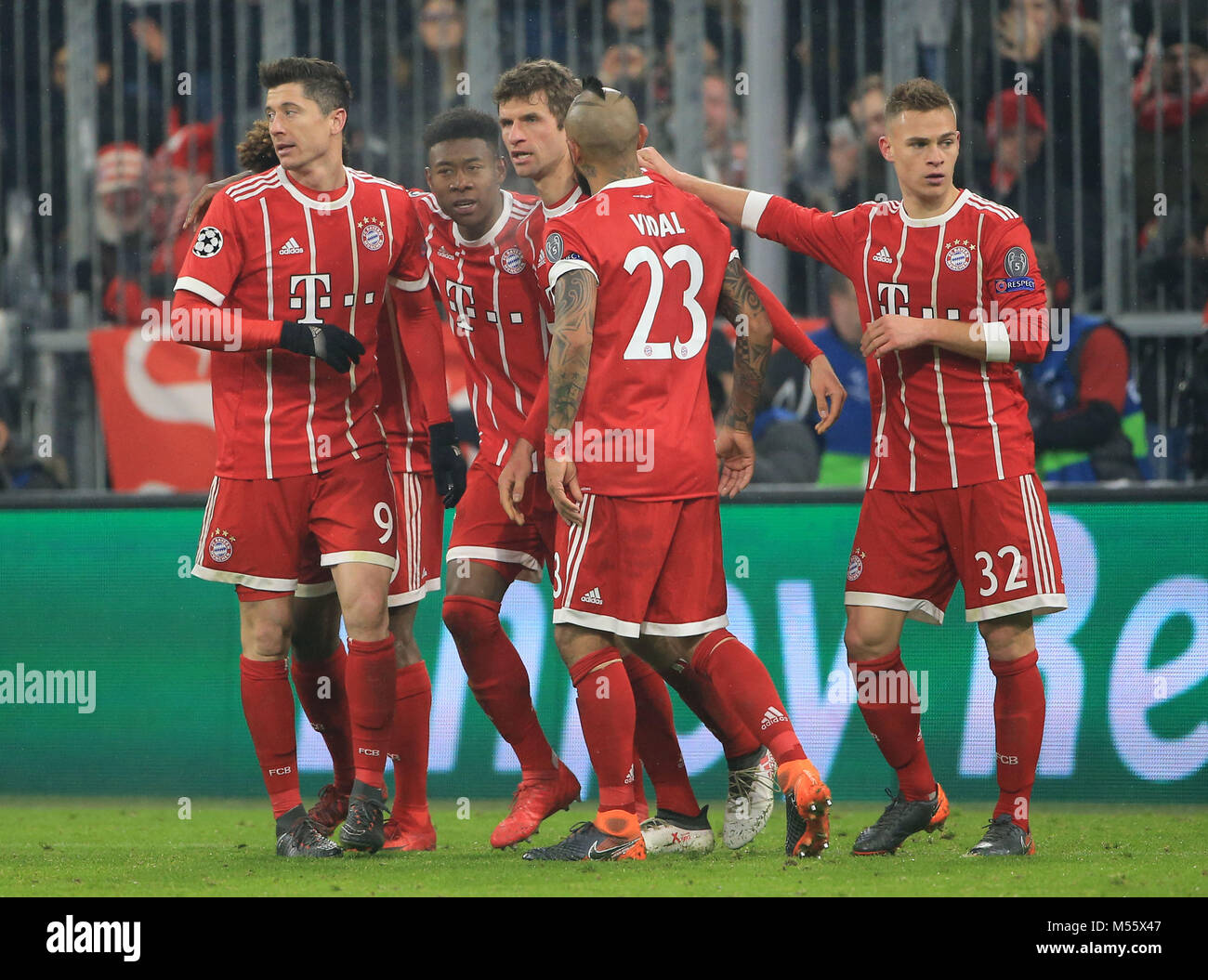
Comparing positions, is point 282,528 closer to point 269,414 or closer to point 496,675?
point 269,414

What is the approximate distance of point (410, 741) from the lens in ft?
17.8

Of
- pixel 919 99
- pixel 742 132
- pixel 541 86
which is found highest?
pixel 742 132

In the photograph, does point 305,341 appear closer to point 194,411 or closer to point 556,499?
point 556,499

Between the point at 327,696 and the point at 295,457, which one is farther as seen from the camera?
the point at 327,696

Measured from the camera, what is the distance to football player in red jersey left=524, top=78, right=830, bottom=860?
4797 millimetres

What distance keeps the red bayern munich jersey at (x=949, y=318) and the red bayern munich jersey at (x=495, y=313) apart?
1.02 m

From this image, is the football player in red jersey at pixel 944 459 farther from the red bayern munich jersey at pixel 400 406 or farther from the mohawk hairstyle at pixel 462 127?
the red bayern munich jersey at pixel 400 406

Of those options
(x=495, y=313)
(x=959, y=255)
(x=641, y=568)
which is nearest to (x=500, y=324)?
(x=495, y=313)

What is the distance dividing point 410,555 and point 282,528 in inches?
18.3

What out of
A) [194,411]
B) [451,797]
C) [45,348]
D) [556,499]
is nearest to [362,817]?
[556,499]

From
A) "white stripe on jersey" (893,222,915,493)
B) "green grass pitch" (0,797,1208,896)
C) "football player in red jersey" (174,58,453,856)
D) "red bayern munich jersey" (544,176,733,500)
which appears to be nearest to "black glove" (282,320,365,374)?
"football player in red jersey" (174,58,453,856)

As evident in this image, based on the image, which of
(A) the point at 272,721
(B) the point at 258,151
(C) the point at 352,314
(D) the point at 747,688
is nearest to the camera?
(D) the point at 747,688
